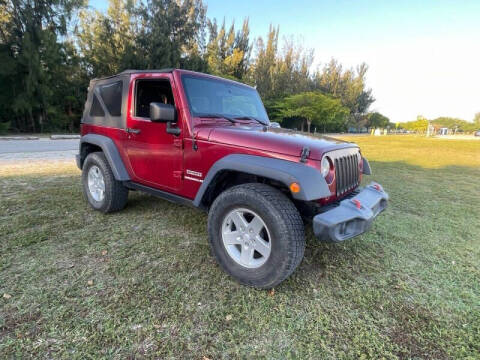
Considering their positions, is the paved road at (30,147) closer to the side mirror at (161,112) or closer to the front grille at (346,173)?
the side mirror at (161,112)

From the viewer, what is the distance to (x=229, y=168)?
2.27 m

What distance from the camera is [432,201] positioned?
16.0 ft

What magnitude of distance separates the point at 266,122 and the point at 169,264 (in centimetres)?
209

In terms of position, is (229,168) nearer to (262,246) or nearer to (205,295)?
(262,246)

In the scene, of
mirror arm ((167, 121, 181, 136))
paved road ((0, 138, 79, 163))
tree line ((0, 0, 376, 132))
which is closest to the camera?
mirror arm ((167, 121, 181, 136))

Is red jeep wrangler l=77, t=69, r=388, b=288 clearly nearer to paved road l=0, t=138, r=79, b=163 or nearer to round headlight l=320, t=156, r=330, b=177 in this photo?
round headlight l=320, t=156, r=330, b=177

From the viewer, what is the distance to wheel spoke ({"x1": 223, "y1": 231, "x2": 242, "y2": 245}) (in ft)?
7.57

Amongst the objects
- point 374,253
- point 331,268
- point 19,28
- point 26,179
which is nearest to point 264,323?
point 331,268

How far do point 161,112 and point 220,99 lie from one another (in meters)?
0.82

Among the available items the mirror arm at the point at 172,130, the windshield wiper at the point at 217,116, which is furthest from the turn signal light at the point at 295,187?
the mirror arm at the point at 172,130

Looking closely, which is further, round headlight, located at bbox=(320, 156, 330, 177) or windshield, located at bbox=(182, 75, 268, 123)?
windshield, located at bbox=(182, 75, 268, 123)

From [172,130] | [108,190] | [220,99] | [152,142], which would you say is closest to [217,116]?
[220,99]

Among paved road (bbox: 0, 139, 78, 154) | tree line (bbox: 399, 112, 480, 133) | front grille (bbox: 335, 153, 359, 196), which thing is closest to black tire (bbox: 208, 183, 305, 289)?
front grille (bbox: 335, 153, 359, 196)

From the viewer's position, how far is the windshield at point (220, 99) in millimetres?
2770
